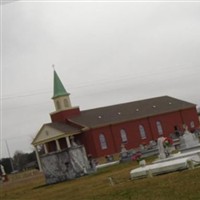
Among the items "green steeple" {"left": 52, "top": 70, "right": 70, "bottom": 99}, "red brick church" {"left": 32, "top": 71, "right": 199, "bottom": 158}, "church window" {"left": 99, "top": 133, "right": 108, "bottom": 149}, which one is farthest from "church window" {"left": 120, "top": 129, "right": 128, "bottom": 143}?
"green steeple" {"left": 52, "top": 70, "right": 70, "bottom": 99}

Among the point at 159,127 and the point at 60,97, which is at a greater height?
the point at 60,97

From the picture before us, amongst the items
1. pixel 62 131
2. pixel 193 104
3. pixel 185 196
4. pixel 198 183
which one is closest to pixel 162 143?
pixel 198 183

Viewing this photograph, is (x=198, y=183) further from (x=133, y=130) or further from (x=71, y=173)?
(x=133, y=130)

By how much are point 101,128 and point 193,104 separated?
15724 mm

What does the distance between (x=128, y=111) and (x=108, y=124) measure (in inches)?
223

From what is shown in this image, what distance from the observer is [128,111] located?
231 ft

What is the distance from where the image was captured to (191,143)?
1355 inches

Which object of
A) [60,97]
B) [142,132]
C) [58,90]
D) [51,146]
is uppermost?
[58,90]

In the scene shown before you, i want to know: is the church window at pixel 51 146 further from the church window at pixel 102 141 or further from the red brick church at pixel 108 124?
the church window at pixel 102 141

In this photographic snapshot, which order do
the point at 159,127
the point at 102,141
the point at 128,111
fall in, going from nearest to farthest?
the point at 102,141 < the point at 159,127 < the point at 128,111

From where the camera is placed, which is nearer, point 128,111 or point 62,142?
point 62,142

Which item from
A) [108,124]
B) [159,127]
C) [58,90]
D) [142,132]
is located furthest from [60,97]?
[159,127]

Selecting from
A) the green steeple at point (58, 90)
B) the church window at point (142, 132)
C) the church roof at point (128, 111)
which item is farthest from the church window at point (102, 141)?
the green steeple at point (58, 90)

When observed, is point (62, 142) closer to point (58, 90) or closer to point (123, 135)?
point (58, 90)
